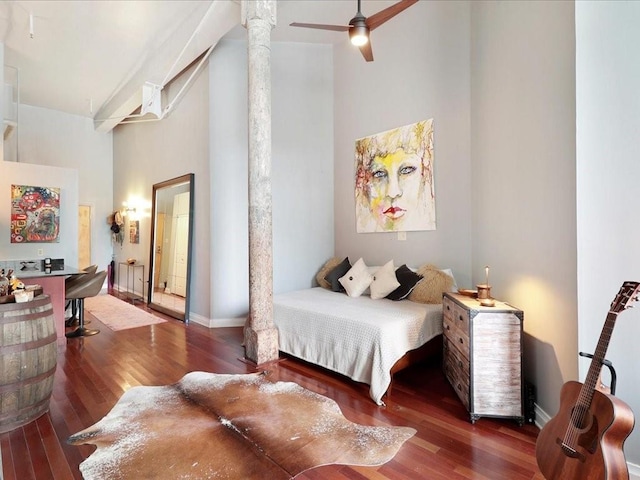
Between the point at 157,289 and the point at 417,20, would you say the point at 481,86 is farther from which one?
the point at 157,289

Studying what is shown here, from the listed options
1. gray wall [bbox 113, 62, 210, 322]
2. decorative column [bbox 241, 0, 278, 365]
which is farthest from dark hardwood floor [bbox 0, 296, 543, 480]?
gray wall [bbox 113, 62, 210, 322]

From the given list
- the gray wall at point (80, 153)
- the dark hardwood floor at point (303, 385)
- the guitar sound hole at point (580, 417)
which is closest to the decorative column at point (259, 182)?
the dark hardwood floor at point (303, 385)

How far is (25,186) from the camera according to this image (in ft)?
16.7

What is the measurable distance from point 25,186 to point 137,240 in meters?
2.17

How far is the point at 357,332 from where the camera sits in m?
2.75

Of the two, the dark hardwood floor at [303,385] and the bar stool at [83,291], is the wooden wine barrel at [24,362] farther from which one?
the bar stool at [83,291]

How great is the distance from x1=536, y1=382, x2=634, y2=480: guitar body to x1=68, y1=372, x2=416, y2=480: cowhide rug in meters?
0.82

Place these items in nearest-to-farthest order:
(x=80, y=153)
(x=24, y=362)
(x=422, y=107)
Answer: (x=24, y=362) < (x=422, y=107) < (x=80, y=153)

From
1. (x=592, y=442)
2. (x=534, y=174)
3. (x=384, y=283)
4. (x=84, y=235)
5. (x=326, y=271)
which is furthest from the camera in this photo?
(x=84, y=235)

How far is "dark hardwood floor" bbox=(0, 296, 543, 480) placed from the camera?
179 cm

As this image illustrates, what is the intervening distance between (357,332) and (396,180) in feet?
7.13

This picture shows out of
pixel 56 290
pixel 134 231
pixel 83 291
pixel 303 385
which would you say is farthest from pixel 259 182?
pixel 134 231

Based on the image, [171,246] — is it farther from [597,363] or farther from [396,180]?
[597,363]

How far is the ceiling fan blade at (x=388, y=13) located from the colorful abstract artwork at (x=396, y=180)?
142 centimetres
